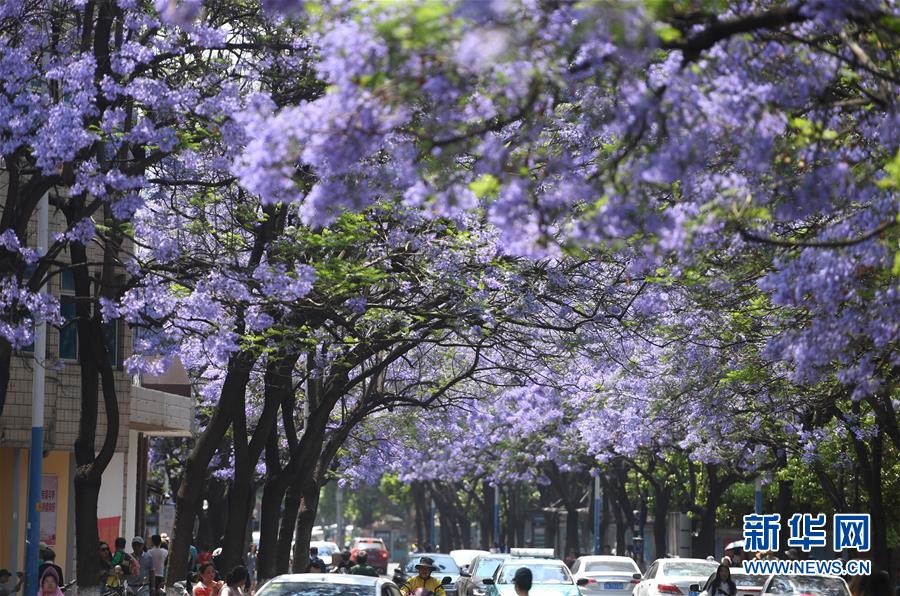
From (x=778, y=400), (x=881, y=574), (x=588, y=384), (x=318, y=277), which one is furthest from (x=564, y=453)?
(x=881, y=574)

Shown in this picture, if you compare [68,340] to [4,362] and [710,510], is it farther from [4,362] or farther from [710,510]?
[710,510]

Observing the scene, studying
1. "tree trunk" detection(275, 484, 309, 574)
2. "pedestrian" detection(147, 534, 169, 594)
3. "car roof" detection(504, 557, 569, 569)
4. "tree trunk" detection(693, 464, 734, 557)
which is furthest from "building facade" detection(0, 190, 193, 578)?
"tree trunk" detection(693, 464, 734, 557)

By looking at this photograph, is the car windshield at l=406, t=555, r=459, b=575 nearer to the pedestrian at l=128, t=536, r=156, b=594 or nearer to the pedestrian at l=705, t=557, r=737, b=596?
the pedestrian at l=128, t=536, r=156, b=594

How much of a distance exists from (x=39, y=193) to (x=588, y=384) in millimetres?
20755

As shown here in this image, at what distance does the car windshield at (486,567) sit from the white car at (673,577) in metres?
5.00

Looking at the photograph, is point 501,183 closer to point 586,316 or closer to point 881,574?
point 881,574

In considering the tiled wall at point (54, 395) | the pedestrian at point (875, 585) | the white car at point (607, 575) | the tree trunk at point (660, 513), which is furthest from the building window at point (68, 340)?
the tree trunk at point (660, 513)

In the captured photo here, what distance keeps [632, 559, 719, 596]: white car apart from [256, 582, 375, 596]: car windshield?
13106 mm

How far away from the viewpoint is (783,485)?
108 feet

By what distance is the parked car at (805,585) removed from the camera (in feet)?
68.9

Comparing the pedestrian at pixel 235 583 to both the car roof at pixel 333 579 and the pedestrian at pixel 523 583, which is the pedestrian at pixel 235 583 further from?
the pedestrian at pixel 523 583

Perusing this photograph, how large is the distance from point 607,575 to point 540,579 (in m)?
7.71

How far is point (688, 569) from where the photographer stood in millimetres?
27609

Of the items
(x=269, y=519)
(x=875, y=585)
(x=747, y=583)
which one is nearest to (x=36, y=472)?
(x=269, y=519)
